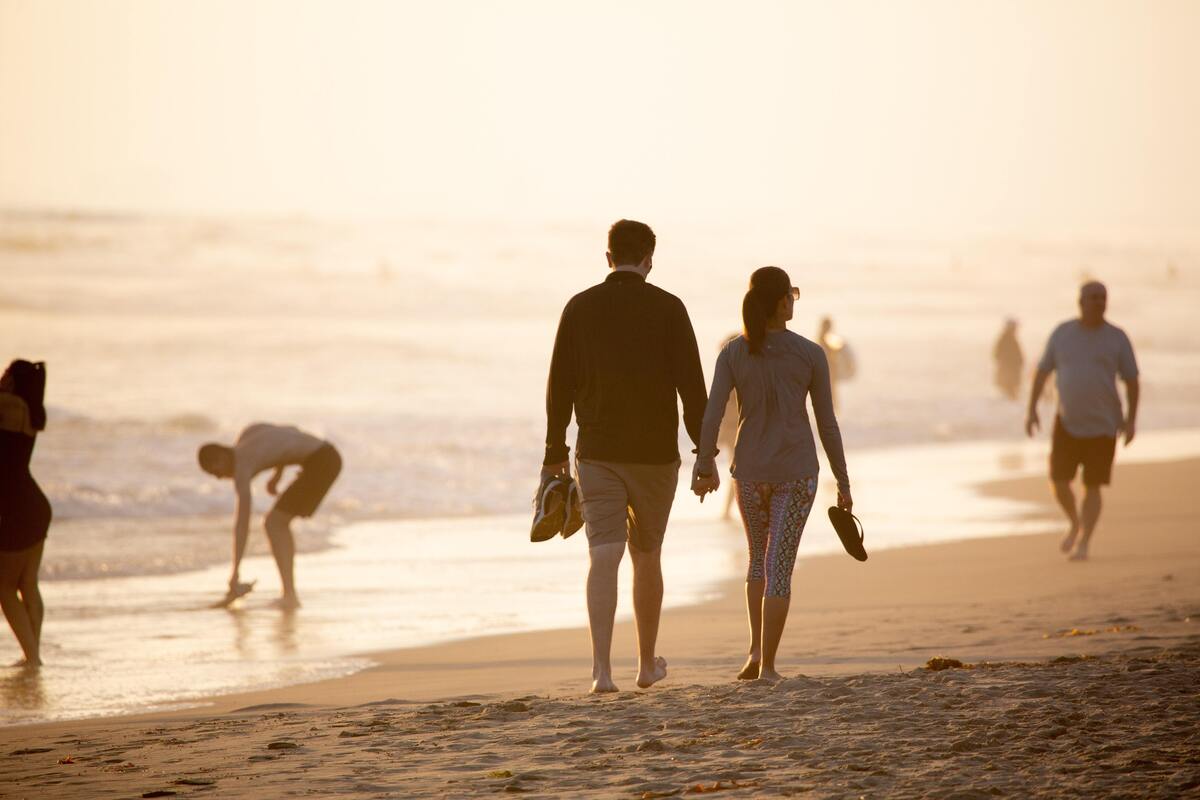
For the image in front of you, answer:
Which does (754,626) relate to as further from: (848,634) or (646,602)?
(848,634)

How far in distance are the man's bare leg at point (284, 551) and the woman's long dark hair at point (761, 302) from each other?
4.79 meters

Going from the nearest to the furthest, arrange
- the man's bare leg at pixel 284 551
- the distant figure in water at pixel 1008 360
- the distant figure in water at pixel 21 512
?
the distant figure in water at pixel 21 512
the man's bare leg at pixel 284 551
the distant figure in water at pixel 1008 360

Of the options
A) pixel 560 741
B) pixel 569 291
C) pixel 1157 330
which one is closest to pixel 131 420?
pixel 560 741

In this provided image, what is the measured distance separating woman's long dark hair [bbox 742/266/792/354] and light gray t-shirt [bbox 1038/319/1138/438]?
14.5 ft

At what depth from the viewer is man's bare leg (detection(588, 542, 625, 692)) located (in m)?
6.18

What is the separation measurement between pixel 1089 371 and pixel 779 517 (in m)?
4.58

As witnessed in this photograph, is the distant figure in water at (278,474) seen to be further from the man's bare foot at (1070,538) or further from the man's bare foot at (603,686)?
the man's bare foot at (1070,538)

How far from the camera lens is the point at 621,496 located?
243 inches

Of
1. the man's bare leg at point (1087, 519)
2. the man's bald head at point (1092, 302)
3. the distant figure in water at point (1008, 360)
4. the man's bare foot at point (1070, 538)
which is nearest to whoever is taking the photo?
the man's bald head at point (1092, 302)

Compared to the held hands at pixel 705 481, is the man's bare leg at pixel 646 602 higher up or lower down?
lower down

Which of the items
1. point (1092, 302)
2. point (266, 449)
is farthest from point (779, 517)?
point (266, 449)

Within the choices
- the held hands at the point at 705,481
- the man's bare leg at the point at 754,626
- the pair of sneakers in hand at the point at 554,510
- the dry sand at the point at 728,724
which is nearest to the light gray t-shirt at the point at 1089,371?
the dry sand at the point at 728,724

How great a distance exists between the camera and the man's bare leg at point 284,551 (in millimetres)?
9953

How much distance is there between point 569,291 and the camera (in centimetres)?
5834
